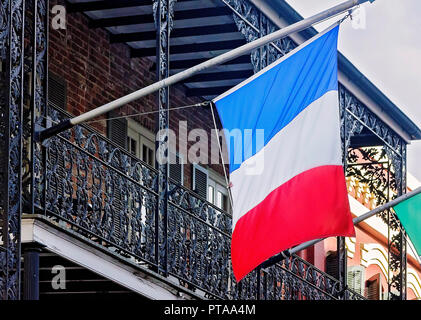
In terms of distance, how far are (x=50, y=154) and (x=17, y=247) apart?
1.64m

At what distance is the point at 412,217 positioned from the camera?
21016mm

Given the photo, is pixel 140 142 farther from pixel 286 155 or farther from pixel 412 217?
pixel 286 155

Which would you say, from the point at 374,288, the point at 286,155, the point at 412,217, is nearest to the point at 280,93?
the point at 286,155

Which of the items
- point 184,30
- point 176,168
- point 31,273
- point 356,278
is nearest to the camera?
point 31,273

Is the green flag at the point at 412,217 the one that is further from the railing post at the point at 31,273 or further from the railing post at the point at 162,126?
the railing post at the point at 31,273

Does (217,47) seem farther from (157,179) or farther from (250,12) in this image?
(157,179)

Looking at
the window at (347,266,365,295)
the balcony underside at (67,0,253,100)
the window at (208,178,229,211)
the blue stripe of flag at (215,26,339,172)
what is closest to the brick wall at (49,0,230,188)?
the balcony underside at (67,0,253,100)

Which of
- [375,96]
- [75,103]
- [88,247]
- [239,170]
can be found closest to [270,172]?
[239,170]

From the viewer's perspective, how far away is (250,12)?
19.6m

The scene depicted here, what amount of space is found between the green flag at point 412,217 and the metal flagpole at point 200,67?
6.65 m

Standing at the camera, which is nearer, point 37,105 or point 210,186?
point 37,105

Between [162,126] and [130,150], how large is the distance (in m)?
3.23

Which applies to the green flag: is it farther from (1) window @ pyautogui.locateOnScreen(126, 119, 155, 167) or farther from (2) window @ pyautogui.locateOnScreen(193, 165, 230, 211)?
(1) window @ pyautogui.locateOnScreen(126, 119, 155, 167)

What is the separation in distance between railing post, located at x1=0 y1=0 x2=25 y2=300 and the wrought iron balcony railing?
1.80 feet
